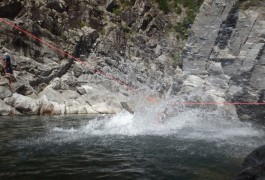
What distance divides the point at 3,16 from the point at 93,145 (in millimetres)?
28842

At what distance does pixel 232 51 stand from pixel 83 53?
2436cm

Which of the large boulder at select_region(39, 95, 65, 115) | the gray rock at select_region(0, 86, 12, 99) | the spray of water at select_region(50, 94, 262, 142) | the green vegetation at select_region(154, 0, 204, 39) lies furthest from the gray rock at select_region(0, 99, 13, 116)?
the green vegetation at select_region(154, 0, 204, 39)

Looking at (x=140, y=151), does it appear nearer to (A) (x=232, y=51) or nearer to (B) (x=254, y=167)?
(B) (x=254, y=167)

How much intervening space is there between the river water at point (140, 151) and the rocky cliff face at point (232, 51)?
A: 60.5 inches

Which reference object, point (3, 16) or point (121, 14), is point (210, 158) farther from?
point (121, 14)

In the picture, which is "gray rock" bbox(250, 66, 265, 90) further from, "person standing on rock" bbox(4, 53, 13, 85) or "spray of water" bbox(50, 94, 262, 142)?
"person standing on rock" bbox(4, 53, 13, 85)

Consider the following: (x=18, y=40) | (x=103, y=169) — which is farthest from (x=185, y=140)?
(x=18, y=40)

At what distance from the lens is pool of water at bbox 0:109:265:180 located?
8.24 metres

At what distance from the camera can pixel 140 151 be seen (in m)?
10.9

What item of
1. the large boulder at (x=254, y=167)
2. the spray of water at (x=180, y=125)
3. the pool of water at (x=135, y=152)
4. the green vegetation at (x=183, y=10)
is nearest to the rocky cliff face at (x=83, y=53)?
the green vegetation at (x=183, y=10)

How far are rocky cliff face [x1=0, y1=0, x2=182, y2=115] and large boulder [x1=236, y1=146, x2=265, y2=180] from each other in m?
23.0

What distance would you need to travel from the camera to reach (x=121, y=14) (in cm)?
4644

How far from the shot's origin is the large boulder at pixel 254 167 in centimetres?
563

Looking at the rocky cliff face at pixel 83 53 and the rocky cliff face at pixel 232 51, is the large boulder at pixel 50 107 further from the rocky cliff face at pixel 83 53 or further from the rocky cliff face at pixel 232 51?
the rocky cliff face at pixel 232 51
